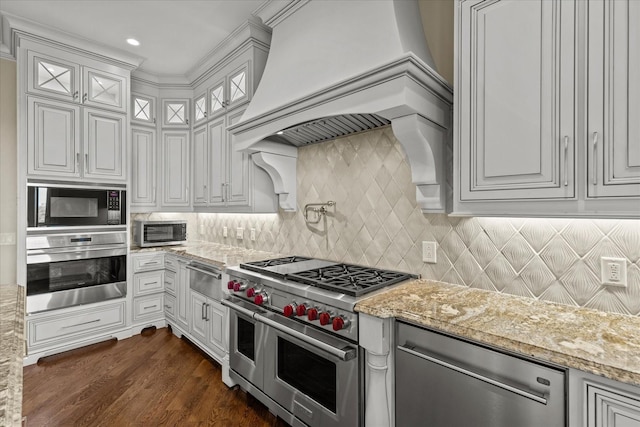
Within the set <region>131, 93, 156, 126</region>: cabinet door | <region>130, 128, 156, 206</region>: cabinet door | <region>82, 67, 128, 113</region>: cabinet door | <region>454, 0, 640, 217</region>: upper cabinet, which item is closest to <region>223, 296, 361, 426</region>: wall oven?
<region>454, 0, 640, 217</region>: upper cabinet

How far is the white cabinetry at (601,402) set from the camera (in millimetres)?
892

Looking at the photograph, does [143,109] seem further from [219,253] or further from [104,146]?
[219,253]

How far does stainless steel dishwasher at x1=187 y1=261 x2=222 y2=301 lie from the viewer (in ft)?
8.53

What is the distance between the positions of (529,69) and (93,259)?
147 inches

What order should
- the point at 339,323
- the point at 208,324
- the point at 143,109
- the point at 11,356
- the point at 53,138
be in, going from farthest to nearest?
the point at 143,109 → the point at 53,138 → the point at 208,324 → the point at 339,323 → the point at 11,356

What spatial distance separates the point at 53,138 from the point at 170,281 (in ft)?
5.64

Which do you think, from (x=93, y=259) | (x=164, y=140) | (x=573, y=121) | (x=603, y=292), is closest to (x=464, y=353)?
Answer: (x=603, y=292)

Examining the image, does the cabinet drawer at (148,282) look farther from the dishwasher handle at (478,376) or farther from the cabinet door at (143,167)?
the dishwasher handle at (478,376)

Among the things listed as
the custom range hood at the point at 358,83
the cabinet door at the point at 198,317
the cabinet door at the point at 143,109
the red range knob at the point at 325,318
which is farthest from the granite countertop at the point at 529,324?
the cabinet door at the point at 143,109

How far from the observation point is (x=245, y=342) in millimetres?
2217

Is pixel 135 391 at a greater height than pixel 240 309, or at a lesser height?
lesser

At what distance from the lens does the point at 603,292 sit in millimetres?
1364

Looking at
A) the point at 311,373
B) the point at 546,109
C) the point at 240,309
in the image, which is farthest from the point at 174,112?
the point at 546,109

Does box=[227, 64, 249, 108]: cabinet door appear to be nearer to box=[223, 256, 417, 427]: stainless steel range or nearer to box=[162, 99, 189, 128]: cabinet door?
box=[162, 99, 189, 128]: cabinet door
